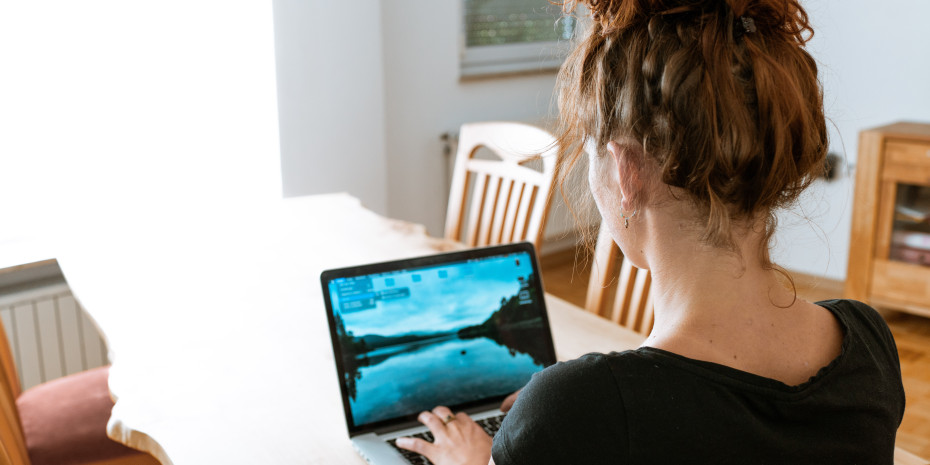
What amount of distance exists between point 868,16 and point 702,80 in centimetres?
330

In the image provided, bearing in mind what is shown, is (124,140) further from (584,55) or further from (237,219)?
(584,55)

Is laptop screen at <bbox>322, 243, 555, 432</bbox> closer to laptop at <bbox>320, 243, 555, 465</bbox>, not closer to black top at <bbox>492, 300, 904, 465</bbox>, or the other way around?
laptop at <bbox>320, 243, 555, 465</bbox>

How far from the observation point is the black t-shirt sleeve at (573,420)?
698mm

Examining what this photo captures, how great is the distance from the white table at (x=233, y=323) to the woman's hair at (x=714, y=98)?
0.59m

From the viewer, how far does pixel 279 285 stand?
1.74 metres

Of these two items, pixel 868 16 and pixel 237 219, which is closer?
pixel 237 219

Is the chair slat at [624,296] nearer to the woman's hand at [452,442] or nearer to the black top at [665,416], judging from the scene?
the woman's hand at [452,442]

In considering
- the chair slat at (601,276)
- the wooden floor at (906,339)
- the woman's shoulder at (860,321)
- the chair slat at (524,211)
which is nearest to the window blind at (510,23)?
the wooden floor at (906,339)

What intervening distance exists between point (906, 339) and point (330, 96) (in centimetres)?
235

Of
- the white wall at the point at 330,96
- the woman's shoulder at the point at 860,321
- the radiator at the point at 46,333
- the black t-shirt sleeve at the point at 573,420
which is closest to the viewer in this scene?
the black t-shirt sleeve at the point at 573,420

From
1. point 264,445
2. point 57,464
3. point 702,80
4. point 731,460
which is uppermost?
point 702,80

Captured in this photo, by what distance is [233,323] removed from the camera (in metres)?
1.56

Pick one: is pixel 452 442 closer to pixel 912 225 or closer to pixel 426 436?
pixel 426 436

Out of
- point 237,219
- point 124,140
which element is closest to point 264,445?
point 237,219
